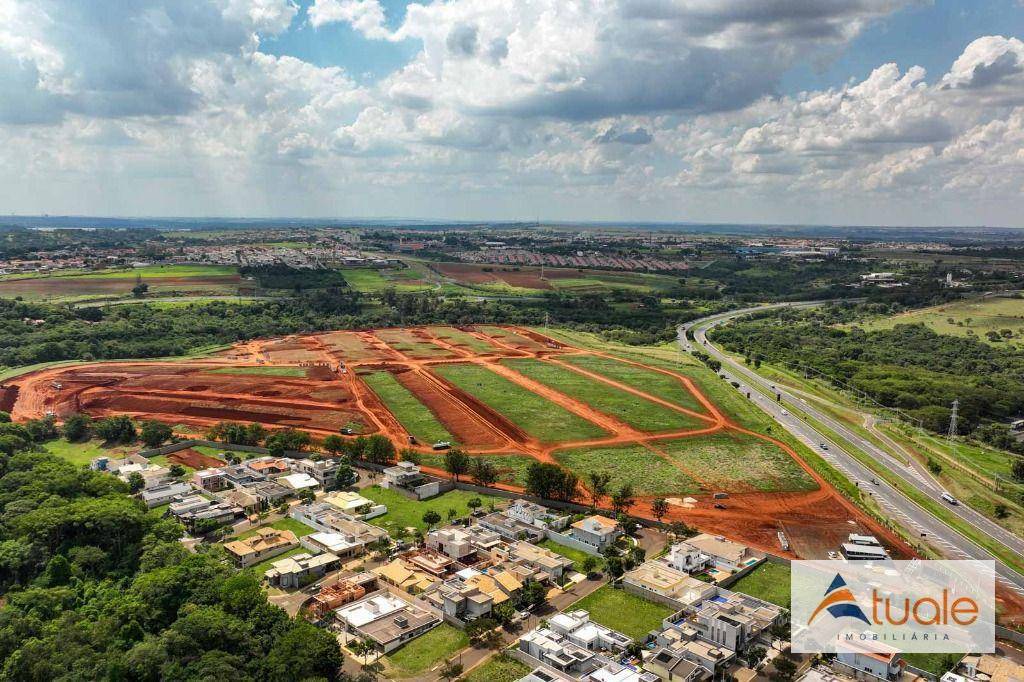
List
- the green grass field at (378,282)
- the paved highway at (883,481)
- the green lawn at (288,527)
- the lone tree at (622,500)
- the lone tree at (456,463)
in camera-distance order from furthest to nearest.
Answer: the green grass field at (378,282) < the lone tree at (456,463) < the lone tree at (622,500) < the green lawn at (288,527) < the paved highway at (883,481)

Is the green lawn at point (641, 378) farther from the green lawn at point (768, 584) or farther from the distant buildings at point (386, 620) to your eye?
the distant buildings at point (386, 620)

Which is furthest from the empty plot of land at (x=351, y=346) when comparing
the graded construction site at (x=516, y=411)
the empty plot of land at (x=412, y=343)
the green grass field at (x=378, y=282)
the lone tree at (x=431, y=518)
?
the lone tree at (x=431, y=518)

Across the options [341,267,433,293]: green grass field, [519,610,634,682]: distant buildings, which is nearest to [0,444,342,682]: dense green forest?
[519,610,634,682]: distant buildings

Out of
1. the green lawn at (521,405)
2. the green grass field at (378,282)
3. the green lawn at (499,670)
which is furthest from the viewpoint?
the green grass field at (378,282)

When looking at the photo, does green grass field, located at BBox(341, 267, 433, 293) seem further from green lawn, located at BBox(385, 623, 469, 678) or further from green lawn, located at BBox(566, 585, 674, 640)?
green lawn, located at BBox(385, 623, 469, 678)

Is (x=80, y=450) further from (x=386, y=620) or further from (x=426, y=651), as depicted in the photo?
(x=426, y=651)

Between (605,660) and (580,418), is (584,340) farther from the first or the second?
(605,660)

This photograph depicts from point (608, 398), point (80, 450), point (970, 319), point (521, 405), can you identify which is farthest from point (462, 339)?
point (970, 319)
